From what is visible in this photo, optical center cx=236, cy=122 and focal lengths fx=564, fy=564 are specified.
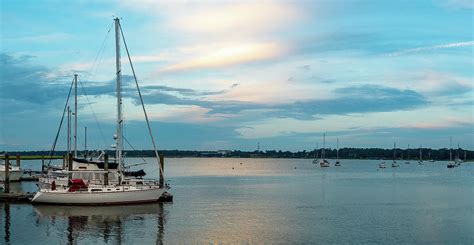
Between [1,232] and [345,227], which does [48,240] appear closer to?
[1,232]

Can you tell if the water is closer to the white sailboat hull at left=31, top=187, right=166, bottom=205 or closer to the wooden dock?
the white sailboat hull at left=31, top=187, right=166, bottom=205

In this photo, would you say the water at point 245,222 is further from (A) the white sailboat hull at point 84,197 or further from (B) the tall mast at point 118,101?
(B) the tall mast at point 118,101

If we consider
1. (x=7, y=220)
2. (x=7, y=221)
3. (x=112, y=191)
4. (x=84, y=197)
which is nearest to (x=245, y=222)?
(x=112, y=191)

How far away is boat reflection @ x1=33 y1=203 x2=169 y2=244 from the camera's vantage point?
37.2 meters

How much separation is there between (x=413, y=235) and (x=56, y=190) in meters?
30.6

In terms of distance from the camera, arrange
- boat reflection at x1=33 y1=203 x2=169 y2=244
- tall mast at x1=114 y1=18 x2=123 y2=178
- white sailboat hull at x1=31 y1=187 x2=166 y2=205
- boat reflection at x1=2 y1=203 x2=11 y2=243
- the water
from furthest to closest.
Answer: tall mast at x1=114 y1=18 x2=123 y2=178 → white sailboat hull at x1=31 y1=187 x2=166 y2=205 → boat reflection at x1=33 y1=203 x2=169 y2=244 → the water → boat reflection at x1=2 y1=203 x2=11 y2=243

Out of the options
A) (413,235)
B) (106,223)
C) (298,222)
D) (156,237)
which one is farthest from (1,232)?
(413,235)

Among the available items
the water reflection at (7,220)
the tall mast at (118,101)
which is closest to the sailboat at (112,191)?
the tall mast at (118,101)

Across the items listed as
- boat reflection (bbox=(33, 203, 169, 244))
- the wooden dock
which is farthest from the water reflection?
boat reflection (bbox=(33, 203, 169, 244))

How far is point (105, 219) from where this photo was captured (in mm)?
44000

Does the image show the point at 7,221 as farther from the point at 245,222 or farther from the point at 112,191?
the point at 245,222

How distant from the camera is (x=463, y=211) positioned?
52.9 metres

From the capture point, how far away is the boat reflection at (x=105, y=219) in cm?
3725

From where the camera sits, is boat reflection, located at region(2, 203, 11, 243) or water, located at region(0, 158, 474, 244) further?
water, located at region(0, 158, 474, 244)
